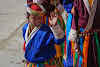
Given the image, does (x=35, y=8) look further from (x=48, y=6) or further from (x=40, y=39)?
(x=40, y=39)

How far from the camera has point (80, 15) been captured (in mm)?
745

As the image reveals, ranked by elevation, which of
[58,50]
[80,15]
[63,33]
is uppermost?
[80,15]

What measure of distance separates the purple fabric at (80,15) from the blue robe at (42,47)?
0.27 metres

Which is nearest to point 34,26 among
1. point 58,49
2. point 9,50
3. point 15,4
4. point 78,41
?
point 58,49

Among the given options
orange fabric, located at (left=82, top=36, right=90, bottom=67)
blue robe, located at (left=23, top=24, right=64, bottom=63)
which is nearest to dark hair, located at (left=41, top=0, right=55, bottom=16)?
blue robe, located at (left=23, top=24, right=64, bottom=63)

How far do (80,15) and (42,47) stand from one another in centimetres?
41

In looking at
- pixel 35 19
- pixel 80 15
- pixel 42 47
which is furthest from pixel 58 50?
pixel 80 15

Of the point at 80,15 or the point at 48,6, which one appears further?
the point at 48,6

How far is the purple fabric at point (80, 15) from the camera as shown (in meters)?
0.72

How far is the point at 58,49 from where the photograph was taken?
1.03 meters

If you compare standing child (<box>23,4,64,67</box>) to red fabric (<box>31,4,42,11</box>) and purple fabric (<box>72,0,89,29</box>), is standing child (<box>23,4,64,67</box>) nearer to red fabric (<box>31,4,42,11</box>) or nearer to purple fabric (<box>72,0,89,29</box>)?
red fabric (<box>31,4,42,11</box>)

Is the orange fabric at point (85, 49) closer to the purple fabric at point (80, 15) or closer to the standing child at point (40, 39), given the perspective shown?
the purple fabric at point (80, 15)

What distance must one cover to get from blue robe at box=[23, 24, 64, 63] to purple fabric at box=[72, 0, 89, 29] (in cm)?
27

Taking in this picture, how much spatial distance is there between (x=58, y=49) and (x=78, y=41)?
26 centimetres
